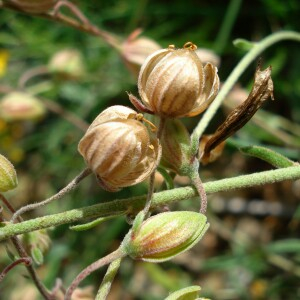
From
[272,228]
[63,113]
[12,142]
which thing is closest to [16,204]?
[12,142]

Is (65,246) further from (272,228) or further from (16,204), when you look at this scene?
(272,228)

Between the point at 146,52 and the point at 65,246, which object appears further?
the point at 65,246

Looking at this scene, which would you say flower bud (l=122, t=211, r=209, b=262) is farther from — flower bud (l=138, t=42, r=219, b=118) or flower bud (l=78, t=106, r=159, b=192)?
flower bud (l=138, t=42, r=219, b=118)

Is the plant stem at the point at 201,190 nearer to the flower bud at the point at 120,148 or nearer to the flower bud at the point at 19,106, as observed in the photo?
the flower bud at the point at 120,148

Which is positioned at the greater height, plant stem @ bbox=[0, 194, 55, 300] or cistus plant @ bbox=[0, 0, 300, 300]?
cistus plant @ bbox=[0, 0, 300, 300]

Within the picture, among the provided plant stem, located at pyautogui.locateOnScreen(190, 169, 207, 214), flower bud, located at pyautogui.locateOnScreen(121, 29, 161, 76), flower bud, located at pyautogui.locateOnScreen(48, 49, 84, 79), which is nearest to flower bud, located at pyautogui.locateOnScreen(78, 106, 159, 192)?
plant stem, located at pyautogui.locateOnScreen(190, 169, 207, 214)

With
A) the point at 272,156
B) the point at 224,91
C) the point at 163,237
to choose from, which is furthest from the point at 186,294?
the point at 224,91
